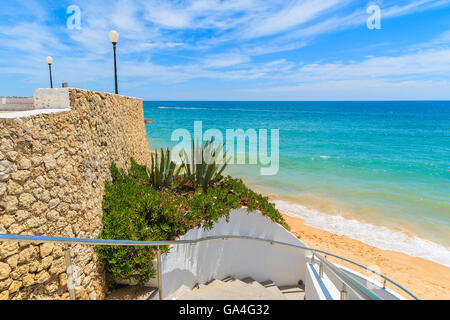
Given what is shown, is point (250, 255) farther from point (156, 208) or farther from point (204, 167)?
point (156, 208)

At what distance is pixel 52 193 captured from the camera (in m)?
3.87

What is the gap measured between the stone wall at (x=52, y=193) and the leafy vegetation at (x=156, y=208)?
1.00ft

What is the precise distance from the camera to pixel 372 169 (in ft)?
67.1

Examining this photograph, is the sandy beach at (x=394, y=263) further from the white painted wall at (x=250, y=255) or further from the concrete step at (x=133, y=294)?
the concrete step at (x=133, y=294)

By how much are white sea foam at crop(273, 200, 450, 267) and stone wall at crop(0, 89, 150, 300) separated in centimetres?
873

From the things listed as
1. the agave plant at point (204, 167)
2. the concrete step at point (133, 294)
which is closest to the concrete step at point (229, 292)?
the concrete step at point (133, 294)

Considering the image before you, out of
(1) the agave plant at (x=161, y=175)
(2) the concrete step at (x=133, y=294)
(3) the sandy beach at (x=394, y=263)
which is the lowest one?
(3) the sandy beach at (x=394, y=263)

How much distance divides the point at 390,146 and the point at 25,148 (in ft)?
116

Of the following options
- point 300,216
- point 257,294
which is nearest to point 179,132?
point 300,216

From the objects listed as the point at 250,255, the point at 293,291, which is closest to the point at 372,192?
the point at 293,291

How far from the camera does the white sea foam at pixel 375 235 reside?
9.05m

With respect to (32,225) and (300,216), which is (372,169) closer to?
(300,216)

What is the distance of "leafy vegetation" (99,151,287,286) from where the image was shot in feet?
14.7

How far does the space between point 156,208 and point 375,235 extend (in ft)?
29.2
